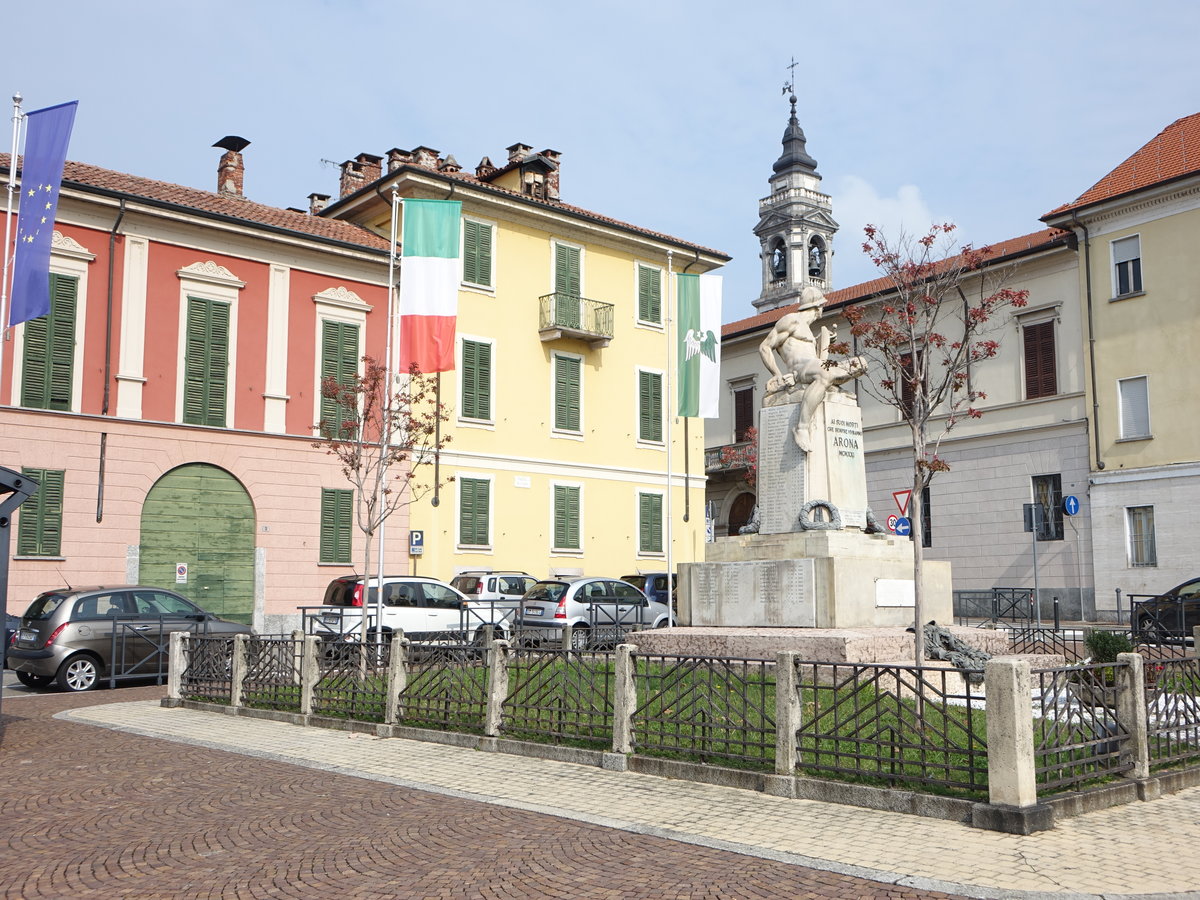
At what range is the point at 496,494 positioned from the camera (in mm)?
29484

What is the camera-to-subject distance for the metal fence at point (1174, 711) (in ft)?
28.2

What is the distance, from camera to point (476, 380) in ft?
96.8

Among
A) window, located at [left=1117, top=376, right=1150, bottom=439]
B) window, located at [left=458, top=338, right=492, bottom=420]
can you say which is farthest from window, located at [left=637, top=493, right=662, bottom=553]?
window, located at [left=1117, top=376, right=1150, bottom=439]

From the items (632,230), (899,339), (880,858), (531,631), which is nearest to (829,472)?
(899,339)

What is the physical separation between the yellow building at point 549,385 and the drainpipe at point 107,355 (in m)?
6.91

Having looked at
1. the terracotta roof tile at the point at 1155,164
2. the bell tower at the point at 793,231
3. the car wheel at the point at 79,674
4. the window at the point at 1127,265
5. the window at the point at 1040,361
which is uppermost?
the bell tower at the point at 793,231

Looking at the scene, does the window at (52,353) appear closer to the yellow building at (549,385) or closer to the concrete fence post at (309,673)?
the yellow building at (549,385)

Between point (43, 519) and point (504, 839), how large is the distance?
1888cm

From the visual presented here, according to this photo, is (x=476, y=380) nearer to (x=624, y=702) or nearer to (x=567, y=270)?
(x=567, y=270)

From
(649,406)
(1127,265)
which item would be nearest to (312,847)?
(649,406)

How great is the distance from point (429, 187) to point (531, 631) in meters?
12.8

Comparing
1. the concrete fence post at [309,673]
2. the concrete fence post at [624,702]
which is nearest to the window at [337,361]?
the concrete fence post at [309,673]

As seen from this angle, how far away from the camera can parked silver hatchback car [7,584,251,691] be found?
1662cm

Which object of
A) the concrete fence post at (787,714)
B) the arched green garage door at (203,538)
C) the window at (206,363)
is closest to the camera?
the concrete fence post at (787,714)
